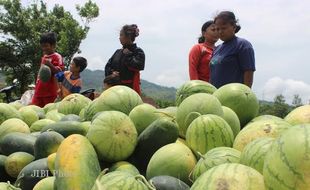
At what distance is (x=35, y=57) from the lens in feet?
90.6

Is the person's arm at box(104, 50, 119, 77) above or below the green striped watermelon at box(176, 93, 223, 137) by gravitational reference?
below

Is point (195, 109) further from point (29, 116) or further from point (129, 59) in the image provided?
point (129, 59)

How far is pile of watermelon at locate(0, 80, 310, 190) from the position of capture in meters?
1.43

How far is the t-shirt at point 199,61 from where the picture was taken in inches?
209

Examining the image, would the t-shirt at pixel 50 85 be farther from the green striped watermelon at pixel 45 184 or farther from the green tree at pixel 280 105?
the green tree at pixel 280 105

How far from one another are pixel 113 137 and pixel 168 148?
0.28 meters

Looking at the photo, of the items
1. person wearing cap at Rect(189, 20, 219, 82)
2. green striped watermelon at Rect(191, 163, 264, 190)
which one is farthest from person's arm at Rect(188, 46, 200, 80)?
green striped watermelon at Rect(191, 163, 264, 190)

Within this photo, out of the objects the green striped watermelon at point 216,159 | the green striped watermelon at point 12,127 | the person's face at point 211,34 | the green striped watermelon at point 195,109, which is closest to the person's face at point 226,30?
the person's face at point 211,34

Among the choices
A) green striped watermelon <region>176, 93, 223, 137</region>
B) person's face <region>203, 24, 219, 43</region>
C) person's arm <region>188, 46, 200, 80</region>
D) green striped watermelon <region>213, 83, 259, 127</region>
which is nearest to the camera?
green striped watermelon <region>176, 93, 223, 137</region>

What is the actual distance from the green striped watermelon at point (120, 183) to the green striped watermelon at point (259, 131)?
0.54m

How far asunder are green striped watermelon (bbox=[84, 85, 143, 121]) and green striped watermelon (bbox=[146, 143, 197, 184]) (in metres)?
0.70

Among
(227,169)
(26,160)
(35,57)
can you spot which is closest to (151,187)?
(227,169)

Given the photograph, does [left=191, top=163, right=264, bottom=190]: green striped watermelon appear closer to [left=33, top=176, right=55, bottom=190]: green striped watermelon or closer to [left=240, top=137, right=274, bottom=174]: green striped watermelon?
[left=240, top=137, right=274, bottom=174]: green striped watermelon

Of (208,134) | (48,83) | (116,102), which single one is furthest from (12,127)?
(48,83)
